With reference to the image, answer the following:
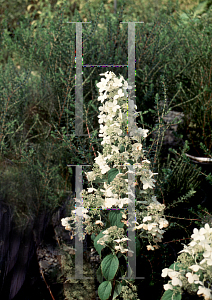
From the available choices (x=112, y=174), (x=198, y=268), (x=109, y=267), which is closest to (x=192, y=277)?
(x=198, y=268)

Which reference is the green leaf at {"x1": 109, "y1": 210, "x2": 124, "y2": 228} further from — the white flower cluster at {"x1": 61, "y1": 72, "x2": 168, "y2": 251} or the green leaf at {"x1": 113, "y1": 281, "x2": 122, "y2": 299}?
the green leaf at {"x1": 113, "y1": 281, "x2": 122, "y2": 299}

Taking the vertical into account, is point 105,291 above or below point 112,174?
below

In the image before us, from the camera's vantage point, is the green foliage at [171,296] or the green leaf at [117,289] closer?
the green foliage at [171,296]

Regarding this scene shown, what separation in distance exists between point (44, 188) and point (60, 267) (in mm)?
450

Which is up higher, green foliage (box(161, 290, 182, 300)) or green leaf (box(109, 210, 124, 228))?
green leaf (box(109, 210, 124, 228))

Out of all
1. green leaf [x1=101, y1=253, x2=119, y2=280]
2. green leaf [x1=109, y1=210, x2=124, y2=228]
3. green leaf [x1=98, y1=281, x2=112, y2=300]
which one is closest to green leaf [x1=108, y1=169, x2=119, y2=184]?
green leaf [x1=109, y1=210, x2=124, y2=228]

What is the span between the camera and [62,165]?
2.09 m

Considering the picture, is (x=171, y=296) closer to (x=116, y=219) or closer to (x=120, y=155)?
(x=116, y=219)

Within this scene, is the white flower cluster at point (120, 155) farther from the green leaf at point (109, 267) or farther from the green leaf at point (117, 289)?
the green leaf at point (117, 289)

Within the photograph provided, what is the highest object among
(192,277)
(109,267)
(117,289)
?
(192,277)

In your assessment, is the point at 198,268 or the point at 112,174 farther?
the point at 112,174

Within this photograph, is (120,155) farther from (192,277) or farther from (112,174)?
(192,277)

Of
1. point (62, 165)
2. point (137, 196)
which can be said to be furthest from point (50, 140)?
point (137, 196)

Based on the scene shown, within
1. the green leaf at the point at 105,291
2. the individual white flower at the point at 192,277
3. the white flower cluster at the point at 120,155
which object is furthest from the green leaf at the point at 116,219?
the individual white flower at the point at 192,277
